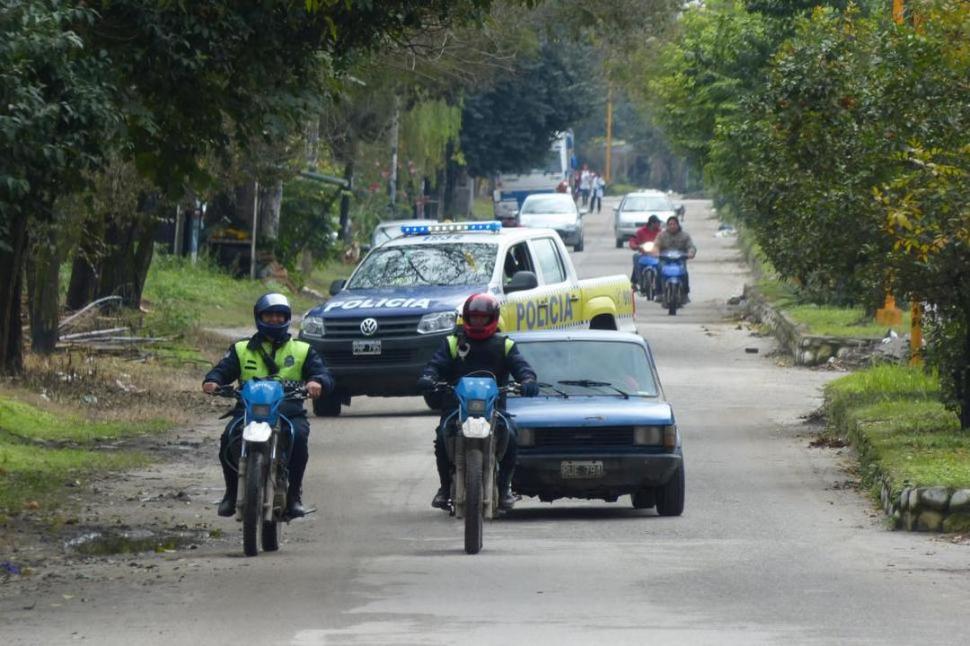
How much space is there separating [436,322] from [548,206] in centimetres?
4438

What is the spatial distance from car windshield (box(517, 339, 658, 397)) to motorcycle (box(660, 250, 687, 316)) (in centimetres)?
2289

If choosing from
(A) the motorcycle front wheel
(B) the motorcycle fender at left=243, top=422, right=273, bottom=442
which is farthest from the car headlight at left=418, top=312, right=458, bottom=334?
(B) the motorcycle fender at left=243, top=422, right=273, bottom=442

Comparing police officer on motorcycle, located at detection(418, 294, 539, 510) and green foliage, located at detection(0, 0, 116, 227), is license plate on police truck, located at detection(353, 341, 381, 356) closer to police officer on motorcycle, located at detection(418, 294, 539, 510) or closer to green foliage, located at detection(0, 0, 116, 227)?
police officer on motorcycle, located at detection(418, 294, 539, 510)

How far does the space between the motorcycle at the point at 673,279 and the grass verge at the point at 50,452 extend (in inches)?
728

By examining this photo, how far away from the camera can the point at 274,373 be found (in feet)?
42.3

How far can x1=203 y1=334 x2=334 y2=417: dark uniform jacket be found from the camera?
12.8 meters

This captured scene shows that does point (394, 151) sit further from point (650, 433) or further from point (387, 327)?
point (650, 433)

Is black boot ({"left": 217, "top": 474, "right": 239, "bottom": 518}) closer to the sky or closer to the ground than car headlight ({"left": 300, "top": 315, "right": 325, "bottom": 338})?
closer to the ground

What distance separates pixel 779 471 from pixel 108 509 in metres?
6.06

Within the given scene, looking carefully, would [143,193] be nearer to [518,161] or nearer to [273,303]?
[273,303]

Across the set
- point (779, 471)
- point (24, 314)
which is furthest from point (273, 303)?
point (24, 314)

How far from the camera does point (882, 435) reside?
17.6 m

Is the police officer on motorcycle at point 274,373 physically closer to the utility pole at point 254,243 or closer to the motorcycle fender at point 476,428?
the motorcycle fender at point 476,428

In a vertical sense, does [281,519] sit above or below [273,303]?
below
